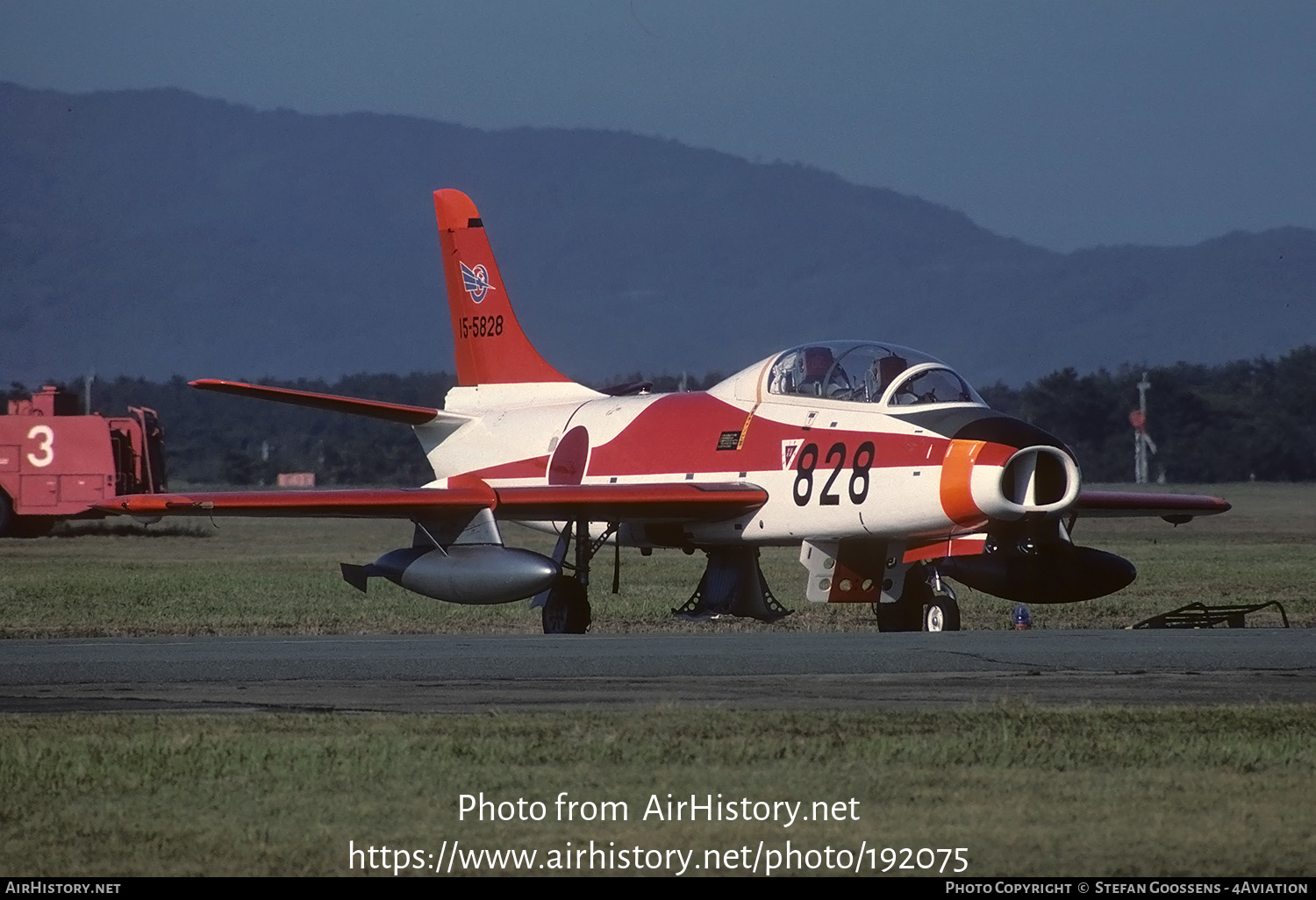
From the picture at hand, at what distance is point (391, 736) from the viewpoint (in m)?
9.33

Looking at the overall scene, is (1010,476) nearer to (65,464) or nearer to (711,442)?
(711,442)

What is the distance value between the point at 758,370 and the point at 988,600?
7.32m

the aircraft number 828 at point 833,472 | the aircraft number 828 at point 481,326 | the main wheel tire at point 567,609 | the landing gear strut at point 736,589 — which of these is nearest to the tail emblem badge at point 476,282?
the aircraft number 828 at point 481,326

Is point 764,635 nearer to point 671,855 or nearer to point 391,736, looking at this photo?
point 391,736

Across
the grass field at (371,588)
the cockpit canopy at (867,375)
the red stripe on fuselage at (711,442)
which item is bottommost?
the grass field at (371,588)

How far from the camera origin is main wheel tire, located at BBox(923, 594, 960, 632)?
16.8 metres

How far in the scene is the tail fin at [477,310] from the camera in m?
23.7

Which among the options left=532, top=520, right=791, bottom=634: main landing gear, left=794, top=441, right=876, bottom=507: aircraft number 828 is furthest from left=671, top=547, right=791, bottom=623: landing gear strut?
left=794, top=441, right=876, bottom=507: aircraft number 828

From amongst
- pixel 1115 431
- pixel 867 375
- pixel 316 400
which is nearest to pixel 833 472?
pixel 867 375

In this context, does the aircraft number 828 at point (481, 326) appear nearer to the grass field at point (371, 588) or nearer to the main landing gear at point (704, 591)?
the grass field at point (371, 588)

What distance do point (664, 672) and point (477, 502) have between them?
626cm

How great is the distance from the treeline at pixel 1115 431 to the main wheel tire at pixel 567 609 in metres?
62.9

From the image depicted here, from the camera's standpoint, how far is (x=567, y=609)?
19531 millimetres

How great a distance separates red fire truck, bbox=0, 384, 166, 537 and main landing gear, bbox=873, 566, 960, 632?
2773 cm
